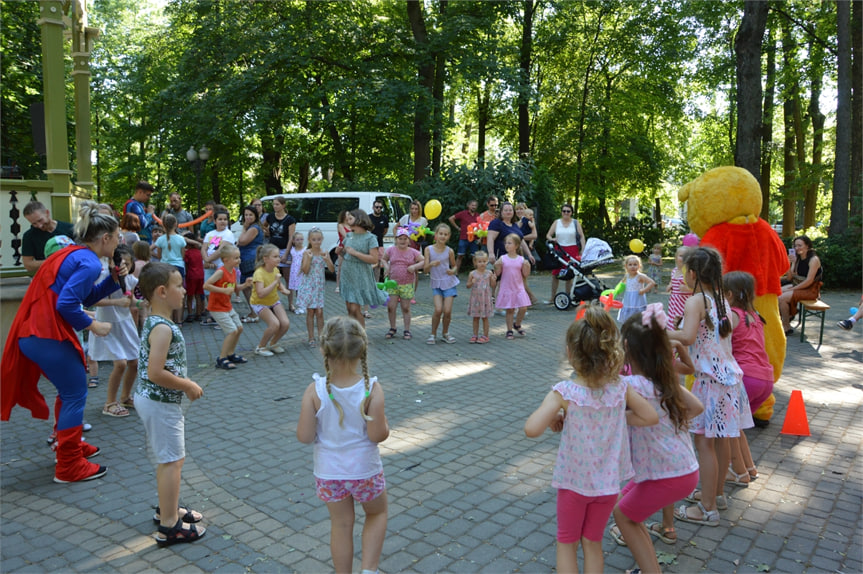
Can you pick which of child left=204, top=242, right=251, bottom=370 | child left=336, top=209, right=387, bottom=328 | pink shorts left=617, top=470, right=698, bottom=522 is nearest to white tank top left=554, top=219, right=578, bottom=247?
child left=336, top=209, right=387, bottom=328

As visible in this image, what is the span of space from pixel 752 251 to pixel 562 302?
22.5 feet

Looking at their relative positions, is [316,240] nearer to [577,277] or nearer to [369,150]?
[577,277]

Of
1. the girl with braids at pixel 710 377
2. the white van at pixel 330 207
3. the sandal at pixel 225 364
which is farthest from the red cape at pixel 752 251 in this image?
the white van at pixel 330 207

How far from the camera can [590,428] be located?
2986 millimetres

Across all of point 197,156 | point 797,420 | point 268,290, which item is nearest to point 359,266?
point 268,290

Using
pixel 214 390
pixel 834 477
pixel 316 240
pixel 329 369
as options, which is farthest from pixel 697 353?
pixel 316 240

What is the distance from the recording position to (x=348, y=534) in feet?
10.3

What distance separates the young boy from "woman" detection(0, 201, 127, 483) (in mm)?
939

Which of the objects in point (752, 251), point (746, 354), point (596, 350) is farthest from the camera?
point (752, 251)

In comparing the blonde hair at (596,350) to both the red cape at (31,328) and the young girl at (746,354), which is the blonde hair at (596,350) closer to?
the young girl at (746,354)

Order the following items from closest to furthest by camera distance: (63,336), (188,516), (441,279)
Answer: (188,516)
(63,336)
(441,279)

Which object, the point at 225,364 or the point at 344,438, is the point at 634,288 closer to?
the point at 225,364

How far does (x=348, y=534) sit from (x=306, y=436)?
53 cm

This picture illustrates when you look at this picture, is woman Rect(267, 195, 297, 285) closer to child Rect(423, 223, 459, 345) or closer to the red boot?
child Rect(423, 223, 459, 345)
